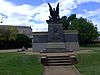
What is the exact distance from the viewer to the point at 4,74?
17281mm

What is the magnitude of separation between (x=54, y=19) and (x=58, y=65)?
63.7 ft

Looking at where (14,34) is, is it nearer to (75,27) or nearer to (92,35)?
(75,27)

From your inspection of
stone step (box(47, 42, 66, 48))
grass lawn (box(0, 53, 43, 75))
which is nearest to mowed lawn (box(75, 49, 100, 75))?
grass lawn (box(0, 53, 43, 75))

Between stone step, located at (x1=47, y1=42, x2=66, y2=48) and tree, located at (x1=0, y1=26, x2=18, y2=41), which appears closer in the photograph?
stone step, located at (x1=47, y1=42, x2=66, y2=48)

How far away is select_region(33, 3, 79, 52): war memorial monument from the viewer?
1576 inches

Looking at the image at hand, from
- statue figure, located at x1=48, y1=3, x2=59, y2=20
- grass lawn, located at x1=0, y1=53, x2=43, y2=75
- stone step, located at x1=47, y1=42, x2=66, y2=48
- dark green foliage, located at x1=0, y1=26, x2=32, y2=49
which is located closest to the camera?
grass lawn, located at x1=0, y1=53, x2=43, y2=75

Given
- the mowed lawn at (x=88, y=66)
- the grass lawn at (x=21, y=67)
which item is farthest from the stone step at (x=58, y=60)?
the mowed lawn at (x=88, y=66)

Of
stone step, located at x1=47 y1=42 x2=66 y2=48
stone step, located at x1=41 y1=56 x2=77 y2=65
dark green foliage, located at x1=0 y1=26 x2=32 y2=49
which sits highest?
dark green foliage, located at x1=0 y1=26 x2=32 y2=49

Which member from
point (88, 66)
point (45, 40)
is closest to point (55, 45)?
point (45, 40)

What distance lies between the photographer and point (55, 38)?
40906 millimetres

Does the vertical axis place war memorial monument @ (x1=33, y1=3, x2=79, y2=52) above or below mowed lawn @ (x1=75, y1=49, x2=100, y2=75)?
above

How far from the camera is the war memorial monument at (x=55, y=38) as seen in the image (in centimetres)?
4003

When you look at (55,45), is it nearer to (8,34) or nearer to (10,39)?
(10,39)

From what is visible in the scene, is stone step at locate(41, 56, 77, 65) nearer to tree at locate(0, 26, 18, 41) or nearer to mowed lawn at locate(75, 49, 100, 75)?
mowed lawn at locate(75, 49, 100, 75)
